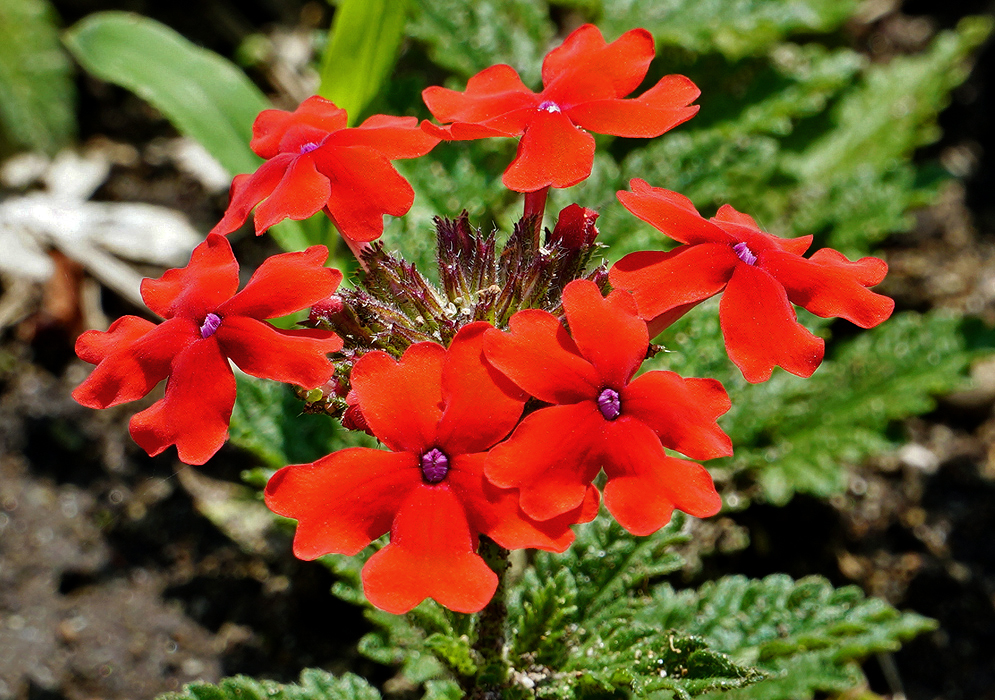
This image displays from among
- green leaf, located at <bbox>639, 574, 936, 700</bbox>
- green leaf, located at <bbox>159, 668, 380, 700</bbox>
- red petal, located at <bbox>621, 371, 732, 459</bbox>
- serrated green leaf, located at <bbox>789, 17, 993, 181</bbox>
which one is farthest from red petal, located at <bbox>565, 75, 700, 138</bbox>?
serrated green leaf, located at <bbox>789, 17, 993, 181</bbox>

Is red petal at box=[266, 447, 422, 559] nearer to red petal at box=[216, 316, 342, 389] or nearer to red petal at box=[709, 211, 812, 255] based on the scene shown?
red petal at box=[216, 316, 342, 389]

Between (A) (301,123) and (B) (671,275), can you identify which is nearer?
(B) (671,275)

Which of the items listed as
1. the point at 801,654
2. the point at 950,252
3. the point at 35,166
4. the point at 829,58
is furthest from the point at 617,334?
the point at 35,166

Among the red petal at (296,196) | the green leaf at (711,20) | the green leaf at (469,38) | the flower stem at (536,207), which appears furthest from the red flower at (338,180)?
the green leaf at (711,20)

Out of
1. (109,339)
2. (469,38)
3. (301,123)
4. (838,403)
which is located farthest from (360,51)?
(838,403)

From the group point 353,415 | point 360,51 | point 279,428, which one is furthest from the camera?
point 360,51

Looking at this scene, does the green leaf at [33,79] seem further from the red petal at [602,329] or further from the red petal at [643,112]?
the red petal at [602,329]

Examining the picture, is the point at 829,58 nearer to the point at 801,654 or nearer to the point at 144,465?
the point at 801,654

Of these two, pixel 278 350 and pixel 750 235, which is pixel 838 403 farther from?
pixel 278 350
